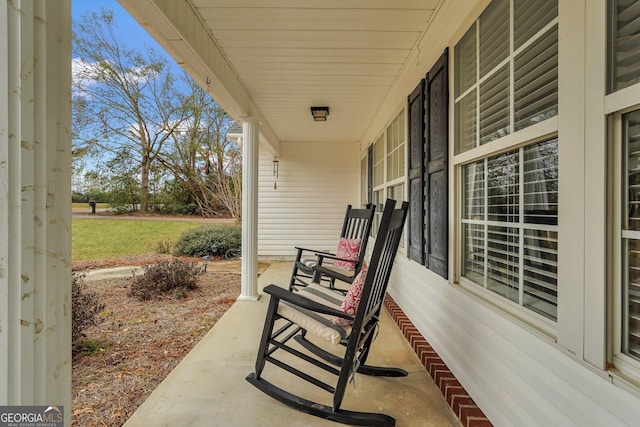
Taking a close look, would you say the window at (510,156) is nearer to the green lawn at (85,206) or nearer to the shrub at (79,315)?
the shrub at (79,315)

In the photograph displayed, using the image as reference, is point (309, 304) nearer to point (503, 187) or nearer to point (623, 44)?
point (503, 187)

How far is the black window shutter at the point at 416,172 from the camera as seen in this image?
2523 millimetres

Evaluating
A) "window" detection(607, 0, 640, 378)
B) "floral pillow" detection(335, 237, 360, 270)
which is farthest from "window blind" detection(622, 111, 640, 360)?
"floral pillow" detection(335, 237, 360, 270)

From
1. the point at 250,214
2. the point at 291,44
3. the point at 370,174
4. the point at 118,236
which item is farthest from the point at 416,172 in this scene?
the point at 118,236

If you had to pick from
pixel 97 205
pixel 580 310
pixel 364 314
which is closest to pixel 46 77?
pixel 364 314

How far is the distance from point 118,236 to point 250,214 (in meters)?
6.73

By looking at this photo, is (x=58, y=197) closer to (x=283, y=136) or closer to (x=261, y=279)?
(x=261, y=279)

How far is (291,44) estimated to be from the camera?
2557 millimetres

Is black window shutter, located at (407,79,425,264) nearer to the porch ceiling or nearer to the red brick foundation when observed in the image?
the porch ceiling

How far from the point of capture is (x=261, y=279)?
16.0ft

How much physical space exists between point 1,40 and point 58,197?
40cm

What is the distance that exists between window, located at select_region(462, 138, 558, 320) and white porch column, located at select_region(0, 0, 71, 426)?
64.6 inches

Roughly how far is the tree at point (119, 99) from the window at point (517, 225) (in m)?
10.7

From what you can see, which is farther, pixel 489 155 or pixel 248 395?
pixel 248 395
